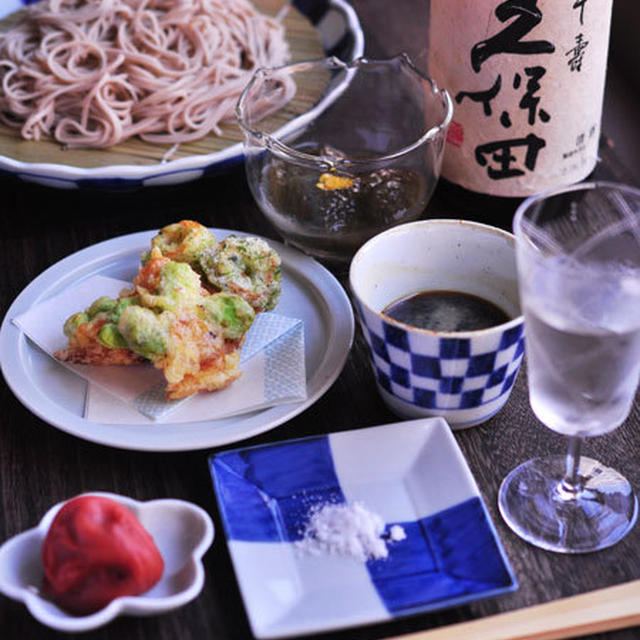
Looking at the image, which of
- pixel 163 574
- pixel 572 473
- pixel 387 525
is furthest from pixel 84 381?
pixel 572 473

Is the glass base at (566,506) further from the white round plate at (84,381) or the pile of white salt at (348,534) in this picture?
the white round plate at (84,381)

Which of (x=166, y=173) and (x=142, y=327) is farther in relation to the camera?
(x=166, y=173)

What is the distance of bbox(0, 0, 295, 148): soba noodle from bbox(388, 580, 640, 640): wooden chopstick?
1.02 metres

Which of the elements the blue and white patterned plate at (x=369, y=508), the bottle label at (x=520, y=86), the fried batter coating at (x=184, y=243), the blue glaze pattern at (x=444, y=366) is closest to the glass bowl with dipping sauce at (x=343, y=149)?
the bottle label at (x=520, y=86)

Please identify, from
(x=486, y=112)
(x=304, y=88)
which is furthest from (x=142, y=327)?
(x=304, y=88)

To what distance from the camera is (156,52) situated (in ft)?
5.86

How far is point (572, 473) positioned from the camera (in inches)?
40.7

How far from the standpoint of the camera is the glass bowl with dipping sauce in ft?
4.35

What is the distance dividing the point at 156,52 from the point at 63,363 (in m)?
0.85

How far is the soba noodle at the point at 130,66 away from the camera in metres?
1.65

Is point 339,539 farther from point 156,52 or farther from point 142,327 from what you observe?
point 156,52

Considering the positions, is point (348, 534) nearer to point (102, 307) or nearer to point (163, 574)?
point (163, 574)

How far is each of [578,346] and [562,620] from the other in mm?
281

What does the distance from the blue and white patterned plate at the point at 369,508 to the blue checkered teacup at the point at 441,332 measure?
54 mm
